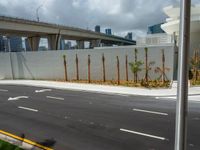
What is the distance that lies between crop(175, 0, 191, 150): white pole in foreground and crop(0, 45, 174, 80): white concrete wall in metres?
16.9

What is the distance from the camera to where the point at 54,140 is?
8.22m

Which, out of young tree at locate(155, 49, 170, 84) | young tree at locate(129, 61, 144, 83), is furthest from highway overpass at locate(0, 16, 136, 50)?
young tree at locate(155, 49, 170, 84)

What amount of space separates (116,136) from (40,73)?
2022cm

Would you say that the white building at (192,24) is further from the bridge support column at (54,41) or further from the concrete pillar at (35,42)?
the concrete pillar at (35,42)

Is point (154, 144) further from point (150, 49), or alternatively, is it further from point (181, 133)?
point (150, 49)

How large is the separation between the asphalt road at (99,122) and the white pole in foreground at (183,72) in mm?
3460

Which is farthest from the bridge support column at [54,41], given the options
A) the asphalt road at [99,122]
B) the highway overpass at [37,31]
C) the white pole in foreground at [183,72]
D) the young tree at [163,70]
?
the white pole in foreground at [183,72]

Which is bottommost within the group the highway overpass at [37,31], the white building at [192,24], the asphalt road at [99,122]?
the asphalt road at [99,122]

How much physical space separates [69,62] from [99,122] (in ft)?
50.5

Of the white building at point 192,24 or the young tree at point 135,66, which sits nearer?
the young tree at point 135,66

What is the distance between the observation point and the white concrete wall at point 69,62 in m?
21.1

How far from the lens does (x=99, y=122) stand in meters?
10.1

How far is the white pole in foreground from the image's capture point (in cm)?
394

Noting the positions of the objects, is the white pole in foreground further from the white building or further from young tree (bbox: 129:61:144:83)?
the white building
